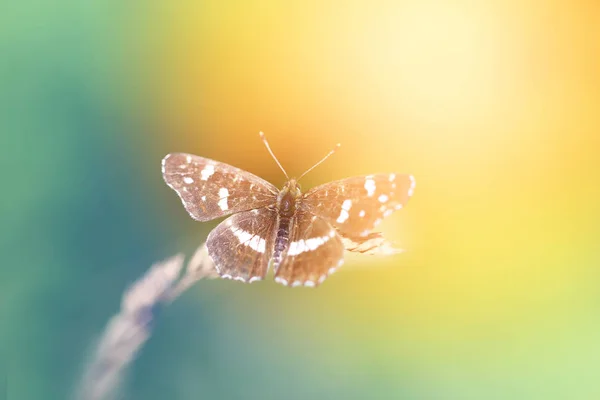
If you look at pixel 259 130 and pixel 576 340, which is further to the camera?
pixel 259 130

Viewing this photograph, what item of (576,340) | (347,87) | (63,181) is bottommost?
(576,340)

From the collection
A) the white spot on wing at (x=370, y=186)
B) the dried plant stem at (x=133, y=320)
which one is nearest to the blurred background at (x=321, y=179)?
the dried plant stem at (x=133, y=320)

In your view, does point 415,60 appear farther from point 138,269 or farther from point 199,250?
point 138,269

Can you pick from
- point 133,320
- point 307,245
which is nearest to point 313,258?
point 307,245

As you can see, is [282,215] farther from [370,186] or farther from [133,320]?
[133,320]

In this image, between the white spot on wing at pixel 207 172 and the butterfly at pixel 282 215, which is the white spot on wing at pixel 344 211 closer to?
the butterfly at pixel 282 215

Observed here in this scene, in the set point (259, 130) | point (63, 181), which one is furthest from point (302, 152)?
point (63, 181)
